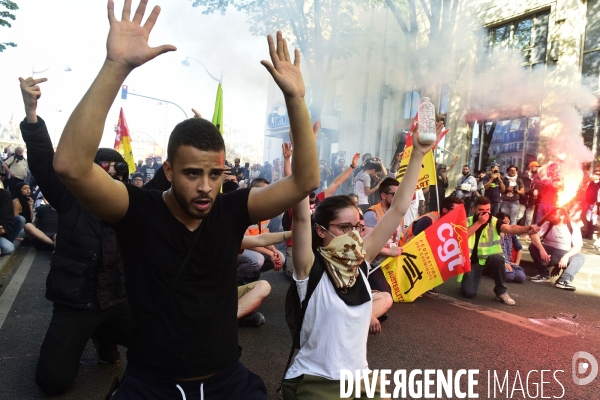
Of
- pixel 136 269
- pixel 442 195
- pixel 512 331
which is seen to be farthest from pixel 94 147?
pixel 442 195

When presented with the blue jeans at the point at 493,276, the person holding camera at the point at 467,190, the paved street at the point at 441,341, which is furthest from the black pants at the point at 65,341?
the person holding camera at the point at 467,190

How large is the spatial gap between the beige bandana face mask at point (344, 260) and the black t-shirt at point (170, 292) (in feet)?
2.21

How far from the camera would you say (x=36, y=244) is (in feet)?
25.7

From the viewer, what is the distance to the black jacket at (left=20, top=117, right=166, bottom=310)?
3.09 meters

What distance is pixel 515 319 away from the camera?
5176 millimetres

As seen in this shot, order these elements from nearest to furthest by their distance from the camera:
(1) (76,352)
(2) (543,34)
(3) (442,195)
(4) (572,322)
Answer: (1) (76,352), (4) (572,322), (3) (442,195), (2) (543,34)

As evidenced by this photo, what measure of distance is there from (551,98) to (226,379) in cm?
1380

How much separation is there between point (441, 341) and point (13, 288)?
→ 15.6 feet

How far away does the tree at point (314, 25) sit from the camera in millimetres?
15219

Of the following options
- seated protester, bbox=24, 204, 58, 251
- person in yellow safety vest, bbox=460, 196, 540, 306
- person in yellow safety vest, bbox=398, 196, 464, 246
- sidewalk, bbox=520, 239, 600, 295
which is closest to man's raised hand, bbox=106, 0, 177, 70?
person in yellow safety vest, bbox=398, 196, 464, 246

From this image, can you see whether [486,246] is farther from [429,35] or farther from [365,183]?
[429,35]

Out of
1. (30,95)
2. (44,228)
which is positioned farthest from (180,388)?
(44,228)

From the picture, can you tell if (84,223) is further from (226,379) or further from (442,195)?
(442,195)

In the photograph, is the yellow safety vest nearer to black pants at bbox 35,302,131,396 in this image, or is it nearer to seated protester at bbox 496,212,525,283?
seated protester at bbox 496,212,525,283
